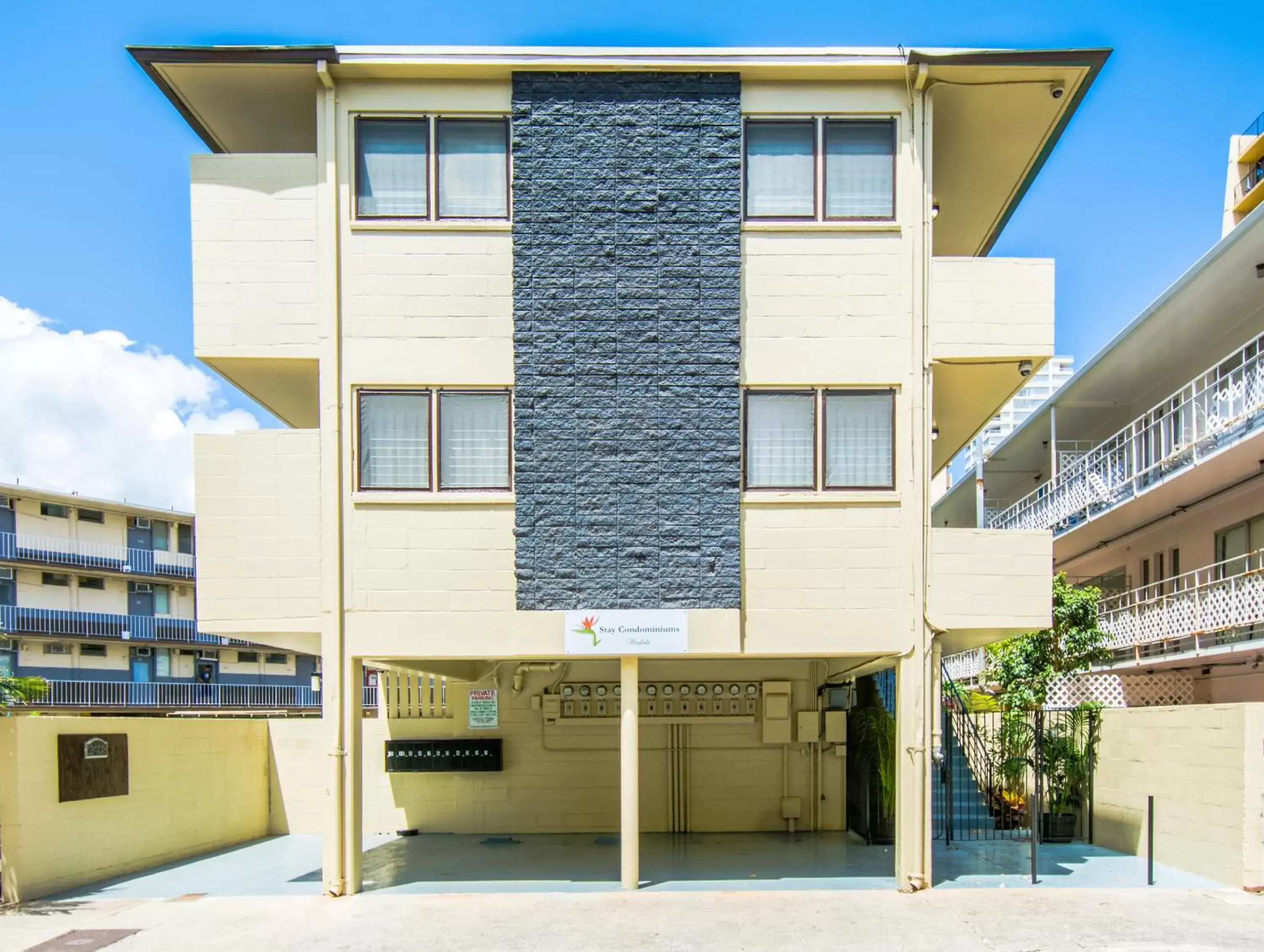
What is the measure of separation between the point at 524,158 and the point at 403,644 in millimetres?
5392

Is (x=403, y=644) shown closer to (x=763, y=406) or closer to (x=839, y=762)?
(x=763, y=406)

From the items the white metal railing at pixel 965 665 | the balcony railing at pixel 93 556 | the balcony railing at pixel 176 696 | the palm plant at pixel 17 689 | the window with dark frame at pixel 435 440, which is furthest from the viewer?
the balcony railing at pixel 176 696

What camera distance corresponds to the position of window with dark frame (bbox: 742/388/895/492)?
12055 millimetres

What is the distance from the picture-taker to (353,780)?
11.8 meters

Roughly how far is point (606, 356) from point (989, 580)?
4.79m

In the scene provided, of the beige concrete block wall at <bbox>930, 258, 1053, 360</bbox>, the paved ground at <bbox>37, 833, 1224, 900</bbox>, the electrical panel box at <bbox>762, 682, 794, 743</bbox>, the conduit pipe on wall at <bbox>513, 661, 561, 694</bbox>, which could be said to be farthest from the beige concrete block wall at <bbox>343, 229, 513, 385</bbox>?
the electrical panel box at <bbox>762, 682, 794, 743</bbox>

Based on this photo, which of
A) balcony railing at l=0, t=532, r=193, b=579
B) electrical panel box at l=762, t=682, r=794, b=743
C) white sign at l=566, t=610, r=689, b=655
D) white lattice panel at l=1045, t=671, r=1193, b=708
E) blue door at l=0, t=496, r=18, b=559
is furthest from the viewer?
balcony railing at l=0, t=532, r=193, b=579

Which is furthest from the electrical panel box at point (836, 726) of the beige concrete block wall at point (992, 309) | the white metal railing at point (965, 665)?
the white metal railing at point (965, 665)

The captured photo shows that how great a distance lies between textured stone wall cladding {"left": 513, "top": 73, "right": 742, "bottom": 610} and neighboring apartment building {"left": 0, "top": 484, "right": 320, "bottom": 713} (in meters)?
38.7

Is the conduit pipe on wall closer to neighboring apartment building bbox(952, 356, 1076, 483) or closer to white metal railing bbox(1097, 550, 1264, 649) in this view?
white metal railing bbox(1097, 550, 1264, 649)

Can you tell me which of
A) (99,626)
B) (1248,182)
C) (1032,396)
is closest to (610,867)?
(99,626)

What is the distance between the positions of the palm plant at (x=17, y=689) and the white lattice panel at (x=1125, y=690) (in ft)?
56.4

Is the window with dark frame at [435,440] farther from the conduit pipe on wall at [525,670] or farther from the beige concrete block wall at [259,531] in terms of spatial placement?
the conduit pipe on wall at [525,670]

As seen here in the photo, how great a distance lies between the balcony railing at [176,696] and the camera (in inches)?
1875
